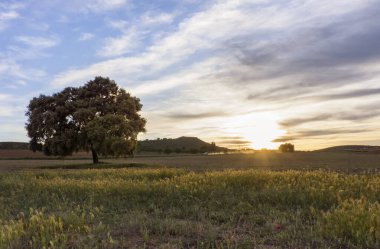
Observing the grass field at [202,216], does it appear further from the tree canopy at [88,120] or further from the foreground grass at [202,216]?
the tree canopy at [88,120]

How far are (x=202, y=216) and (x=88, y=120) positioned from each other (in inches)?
1877

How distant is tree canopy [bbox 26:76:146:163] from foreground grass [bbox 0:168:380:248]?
3714cm

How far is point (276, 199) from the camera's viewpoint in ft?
34.8

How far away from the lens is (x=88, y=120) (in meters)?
54.5

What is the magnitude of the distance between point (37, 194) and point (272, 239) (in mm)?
8994

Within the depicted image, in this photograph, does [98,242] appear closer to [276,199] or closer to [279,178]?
[276,199]

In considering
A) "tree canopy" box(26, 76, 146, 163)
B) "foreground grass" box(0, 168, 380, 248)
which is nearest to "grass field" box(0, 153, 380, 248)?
"foreground grass" box(0, 168, 380, 248)

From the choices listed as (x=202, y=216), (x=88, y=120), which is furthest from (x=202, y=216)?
(x=88, y=120)

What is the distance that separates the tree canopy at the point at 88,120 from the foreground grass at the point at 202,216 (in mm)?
37136

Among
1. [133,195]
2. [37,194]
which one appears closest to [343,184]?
[133,195]

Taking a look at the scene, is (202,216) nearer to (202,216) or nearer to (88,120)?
(202,216)

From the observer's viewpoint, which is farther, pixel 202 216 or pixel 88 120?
pixel 88 120

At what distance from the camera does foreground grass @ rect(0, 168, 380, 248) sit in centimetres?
663

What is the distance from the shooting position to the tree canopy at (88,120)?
169 feet
